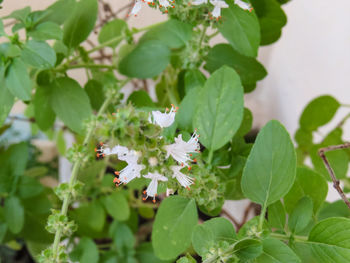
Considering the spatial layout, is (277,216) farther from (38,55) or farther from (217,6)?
(38,55)

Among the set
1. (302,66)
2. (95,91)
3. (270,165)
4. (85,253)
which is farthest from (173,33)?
(302,66)

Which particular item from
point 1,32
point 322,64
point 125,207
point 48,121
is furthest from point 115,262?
point 322,64

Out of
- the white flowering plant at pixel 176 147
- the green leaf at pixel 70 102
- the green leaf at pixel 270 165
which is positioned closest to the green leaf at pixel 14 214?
the white flowering plant at pixel 176 147

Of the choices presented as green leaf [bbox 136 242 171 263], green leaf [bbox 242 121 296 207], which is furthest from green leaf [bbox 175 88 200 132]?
green leaf [bbox 136 242 171 263]

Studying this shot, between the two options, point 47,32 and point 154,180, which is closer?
point 154,180

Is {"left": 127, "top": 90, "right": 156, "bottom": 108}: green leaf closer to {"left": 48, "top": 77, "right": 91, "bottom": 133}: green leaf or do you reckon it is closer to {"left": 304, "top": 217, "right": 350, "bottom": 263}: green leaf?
{"left": 48, "top": 77, "right": 91, "bottom": 133}: green leaf

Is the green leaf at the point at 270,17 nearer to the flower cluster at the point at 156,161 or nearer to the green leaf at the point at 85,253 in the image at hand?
the flower cluster at the point at 156,161
